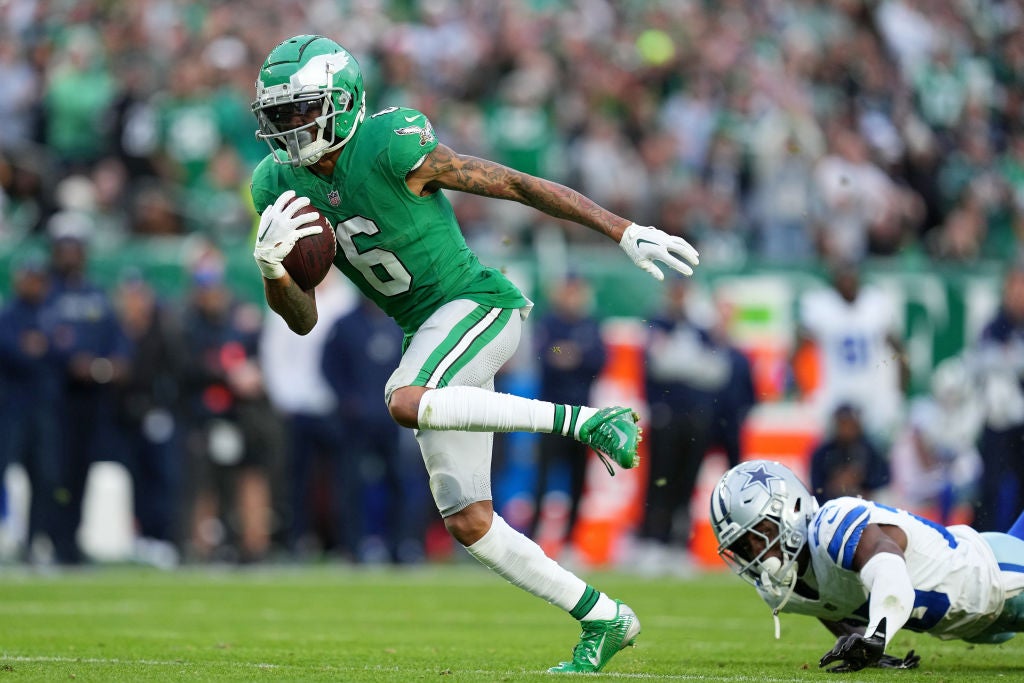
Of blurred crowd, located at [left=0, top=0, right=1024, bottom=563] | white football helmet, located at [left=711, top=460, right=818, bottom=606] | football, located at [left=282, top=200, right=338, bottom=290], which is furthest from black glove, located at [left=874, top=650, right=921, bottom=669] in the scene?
blurred crowd, located at [left=0, top=0, right=1024, bottom=563]

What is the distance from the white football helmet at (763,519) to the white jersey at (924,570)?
8cm

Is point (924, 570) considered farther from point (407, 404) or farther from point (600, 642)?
point (407, 404)

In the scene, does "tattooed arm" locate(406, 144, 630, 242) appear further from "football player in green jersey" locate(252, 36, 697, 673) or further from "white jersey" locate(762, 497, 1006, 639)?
"white jersey" locate(762, 497, 1006, 639)

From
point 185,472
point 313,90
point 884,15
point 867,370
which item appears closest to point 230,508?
point 185,472

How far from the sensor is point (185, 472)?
489 inches

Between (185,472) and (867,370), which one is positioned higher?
(867,370)

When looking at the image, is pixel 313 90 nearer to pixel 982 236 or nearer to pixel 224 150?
pixel 224 150

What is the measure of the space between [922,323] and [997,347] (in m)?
2.88

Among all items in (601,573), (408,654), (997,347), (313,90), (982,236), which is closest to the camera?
(313,90)

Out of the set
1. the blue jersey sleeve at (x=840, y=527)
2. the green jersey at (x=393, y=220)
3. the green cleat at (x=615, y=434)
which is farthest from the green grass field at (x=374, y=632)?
the green jersey at (x=393, y=220)

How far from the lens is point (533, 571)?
19.0 feet

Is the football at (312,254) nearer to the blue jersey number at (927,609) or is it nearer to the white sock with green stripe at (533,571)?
the white sock with green stripe at (533,571)

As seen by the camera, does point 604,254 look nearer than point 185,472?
No

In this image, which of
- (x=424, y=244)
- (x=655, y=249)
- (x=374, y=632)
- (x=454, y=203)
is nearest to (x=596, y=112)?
(x=454, y=203)
